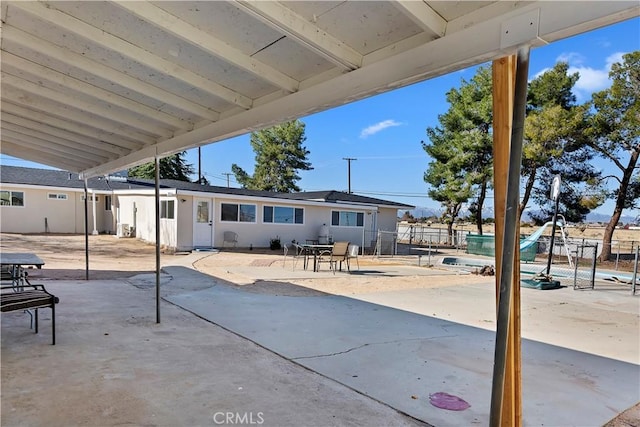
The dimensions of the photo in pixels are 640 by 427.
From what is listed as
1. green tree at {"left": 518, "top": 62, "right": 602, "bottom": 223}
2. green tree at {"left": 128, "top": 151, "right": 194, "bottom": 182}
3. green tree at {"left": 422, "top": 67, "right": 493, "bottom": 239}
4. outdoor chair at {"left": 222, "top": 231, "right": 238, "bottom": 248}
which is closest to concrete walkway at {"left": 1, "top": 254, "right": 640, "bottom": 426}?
outdoor chair at {"left": 222, "top": 231, "right": 238, "bottom": 248}

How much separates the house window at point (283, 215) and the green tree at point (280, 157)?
15172mm

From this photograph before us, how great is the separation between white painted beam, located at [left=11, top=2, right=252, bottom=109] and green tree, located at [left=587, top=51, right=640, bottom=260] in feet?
61.5

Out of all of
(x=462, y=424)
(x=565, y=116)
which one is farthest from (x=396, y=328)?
(x=565, y=116)

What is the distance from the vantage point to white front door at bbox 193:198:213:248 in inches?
598

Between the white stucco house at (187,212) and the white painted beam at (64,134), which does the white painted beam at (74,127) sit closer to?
the white painted beam at (64,134)

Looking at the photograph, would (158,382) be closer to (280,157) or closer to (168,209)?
(168,209)

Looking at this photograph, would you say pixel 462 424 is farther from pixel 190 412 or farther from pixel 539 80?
pixel 539 80

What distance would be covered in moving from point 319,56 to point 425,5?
727 mm

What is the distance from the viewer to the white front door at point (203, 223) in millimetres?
15188

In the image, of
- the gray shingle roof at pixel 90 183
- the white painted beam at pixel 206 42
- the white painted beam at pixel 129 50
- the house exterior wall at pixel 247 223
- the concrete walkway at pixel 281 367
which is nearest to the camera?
the white painted beam at pixel 206 42

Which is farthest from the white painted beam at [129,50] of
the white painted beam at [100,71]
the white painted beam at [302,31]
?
the white painted beam at [302,31]

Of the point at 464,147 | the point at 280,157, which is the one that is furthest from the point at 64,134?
the point at 280,157

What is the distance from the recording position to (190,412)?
2.58 m

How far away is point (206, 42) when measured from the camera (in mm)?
2297
